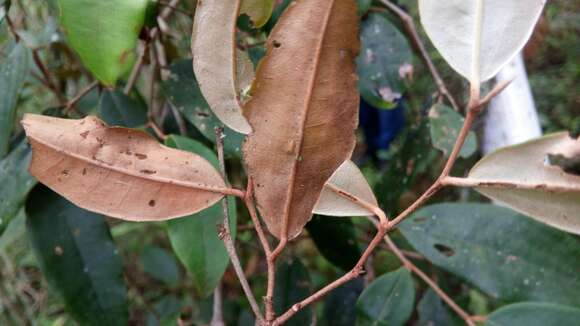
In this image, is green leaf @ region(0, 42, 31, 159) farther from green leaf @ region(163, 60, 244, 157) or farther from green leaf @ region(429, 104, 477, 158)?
green leaf @ region(429, 104, 477, 158)

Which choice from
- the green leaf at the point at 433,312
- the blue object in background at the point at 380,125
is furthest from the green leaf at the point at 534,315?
the blue object in background at the point at 380,125

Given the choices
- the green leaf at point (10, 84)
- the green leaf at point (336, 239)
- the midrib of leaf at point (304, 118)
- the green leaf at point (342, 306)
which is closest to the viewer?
the midrib of leaf at point (304, 118)

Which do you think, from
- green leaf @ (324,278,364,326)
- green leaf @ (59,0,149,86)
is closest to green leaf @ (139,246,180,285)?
green leaf @ (324,278,364,326)

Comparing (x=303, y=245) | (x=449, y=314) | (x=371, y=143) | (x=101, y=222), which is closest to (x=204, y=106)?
(x=101, y=222)

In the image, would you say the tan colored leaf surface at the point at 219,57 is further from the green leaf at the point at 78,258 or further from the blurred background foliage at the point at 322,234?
the green leaf at the point at 78,258

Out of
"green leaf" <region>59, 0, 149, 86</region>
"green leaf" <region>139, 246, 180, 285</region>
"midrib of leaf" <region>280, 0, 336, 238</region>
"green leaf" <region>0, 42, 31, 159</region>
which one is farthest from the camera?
"green leaf" <region>139, 246, 180, 285</region>

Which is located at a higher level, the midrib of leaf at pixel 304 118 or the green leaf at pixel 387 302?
the midrib of leaf at pixel 304 118

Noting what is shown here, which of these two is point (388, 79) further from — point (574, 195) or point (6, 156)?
point (6, 156)
